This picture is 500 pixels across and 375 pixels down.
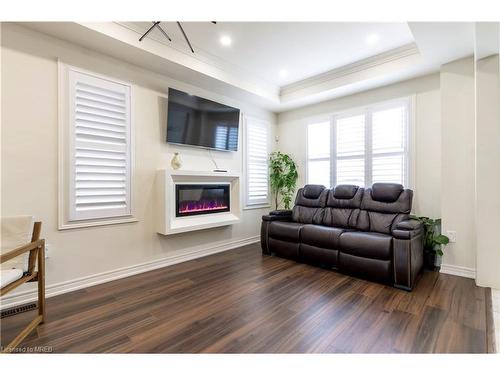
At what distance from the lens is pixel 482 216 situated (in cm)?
265

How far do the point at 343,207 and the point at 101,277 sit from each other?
3.41 m

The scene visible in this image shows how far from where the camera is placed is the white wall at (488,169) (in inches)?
101

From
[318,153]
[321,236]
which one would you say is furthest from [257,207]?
[321,236]

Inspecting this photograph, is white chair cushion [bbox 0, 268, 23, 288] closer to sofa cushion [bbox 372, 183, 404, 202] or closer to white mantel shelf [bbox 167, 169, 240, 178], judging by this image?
white mantel shelf [bbox 167, 169, 240, 178]

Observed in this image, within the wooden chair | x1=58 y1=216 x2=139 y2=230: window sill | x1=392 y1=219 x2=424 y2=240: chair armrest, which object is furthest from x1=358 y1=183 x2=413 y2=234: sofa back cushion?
the wooden chair

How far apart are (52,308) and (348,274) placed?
315cm

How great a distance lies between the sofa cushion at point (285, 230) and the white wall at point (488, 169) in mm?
2027

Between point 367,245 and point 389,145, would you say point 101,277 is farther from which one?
point 389,145

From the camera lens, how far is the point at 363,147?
4.06 m

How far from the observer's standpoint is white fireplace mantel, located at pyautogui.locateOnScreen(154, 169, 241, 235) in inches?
126

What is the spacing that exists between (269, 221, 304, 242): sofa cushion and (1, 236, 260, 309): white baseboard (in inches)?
37.6

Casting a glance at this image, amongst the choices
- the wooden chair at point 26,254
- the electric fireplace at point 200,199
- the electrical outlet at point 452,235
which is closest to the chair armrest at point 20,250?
the wooden chair at point 26,254
